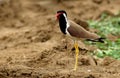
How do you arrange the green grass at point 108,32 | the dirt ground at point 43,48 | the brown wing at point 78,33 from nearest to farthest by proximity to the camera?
the dirt ground at point 43,48
the brown wing at point 78,33
the green grass at point 108,32

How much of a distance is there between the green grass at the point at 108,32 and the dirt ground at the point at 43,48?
0.91ft

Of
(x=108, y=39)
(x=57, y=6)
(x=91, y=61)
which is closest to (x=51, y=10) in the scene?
(x=57, y=6)

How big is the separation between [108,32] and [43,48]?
215cm

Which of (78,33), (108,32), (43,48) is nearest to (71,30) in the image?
(78,33)

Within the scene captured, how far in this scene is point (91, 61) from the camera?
9.07 m

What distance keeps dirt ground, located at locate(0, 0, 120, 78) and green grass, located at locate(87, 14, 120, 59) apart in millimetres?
279

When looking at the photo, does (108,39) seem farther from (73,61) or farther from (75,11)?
(75,11)

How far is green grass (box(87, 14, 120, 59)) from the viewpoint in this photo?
384 inches

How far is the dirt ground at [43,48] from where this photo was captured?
26.7 feet

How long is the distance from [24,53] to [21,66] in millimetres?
1495

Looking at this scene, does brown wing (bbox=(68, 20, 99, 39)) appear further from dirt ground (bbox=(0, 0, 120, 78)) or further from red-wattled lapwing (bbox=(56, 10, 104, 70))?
dirt ground (bbox=(0, 0, 120, 78))

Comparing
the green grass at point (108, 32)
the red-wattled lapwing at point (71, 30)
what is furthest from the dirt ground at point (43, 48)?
the red-wattled lapwing at point (71, 30)

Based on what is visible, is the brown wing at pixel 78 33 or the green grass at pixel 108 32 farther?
the green grass at pixel 108 32

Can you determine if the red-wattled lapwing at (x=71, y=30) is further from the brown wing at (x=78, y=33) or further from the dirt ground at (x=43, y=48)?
the dirt ground at (x=43, y=48)
